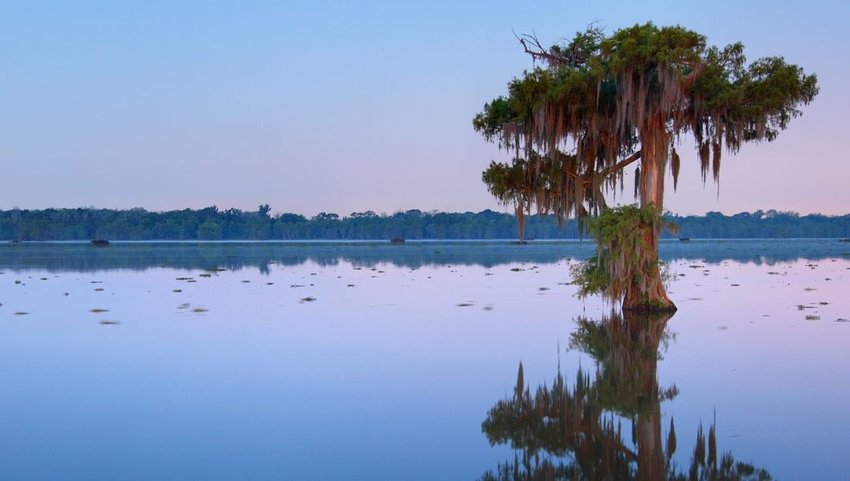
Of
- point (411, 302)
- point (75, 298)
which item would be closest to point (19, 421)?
point (411, 302)

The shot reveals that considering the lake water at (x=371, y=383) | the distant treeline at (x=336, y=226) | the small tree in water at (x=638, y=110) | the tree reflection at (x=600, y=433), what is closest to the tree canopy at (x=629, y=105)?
the small tree in water at (x=638, y=110)

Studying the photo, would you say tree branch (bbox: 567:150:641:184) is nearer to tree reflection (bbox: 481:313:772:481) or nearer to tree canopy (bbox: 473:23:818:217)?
tree canopy (bbox: 473:23:818:217)

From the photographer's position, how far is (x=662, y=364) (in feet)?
39.0

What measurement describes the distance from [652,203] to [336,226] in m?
148

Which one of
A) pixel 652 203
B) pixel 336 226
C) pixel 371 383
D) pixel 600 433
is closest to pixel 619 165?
pixel 652 203

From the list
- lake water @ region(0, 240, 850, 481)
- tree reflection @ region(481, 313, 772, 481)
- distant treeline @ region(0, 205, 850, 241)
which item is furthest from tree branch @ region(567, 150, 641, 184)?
distant treeline @ region(0, 205, 850, 241)

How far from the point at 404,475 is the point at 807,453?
392 centimetres

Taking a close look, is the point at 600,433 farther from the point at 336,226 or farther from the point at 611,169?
the point at 336,226

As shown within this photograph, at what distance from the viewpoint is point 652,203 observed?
18.8 metres

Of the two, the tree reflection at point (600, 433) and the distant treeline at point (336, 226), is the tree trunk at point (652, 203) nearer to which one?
the tree reflection at point (600, 433)

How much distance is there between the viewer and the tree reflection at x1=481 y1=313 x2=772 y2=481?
22.4ft

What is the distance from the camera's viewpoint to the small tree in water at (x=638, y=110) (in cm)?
1756

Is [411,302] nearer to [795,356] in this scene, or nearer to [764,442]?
[795,356]

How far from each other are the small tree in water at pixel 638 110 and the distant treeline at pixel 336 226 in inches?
4975
